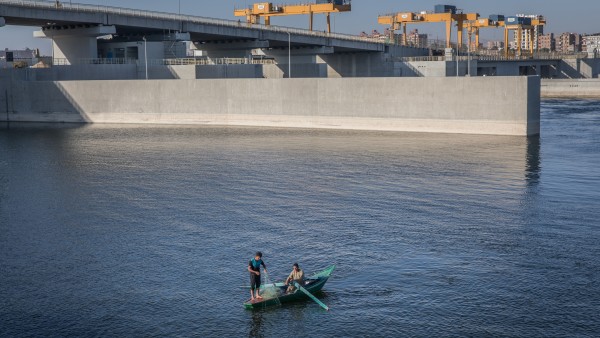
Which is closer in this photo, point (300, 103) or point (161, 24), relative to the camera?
point (300, 103)

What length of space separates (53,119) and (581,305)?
7891cm

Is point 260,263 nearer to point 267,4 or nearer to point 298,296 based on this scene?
point 298,296

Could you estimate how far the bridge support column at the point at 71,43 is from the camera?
10438cm

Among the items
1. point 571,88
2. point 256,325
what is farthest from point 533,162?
point 571,88

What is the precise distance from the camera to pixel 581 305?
26.3m

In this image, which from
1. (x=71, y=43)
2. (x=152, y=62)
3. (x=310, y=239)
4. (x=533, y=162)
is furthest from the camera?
(x=152, y=62)

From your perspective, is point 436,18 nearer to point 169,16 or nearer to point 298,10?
point 298,10

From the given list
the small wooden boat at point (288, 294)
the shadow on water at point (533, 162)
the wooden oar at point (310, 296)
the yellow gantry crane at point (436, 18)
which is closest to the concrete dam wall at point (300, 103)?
the shadow on water at point (533, 162)

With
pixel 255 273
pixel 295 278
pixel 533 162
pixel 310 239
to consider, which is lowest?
pixel 310 239

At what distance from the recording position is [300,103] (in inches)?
3312

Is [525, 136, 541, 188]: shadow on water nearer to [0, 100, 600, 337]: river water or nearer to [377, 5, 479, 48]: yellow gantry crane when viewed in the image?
[0, 100, 600, 337]: river water

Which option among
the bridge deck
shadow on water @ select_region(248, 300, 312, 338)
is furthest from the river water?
the bridge deck

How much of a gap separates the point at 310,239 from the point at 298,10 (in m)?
105

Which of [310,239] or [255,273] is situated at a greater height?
[255,273]
